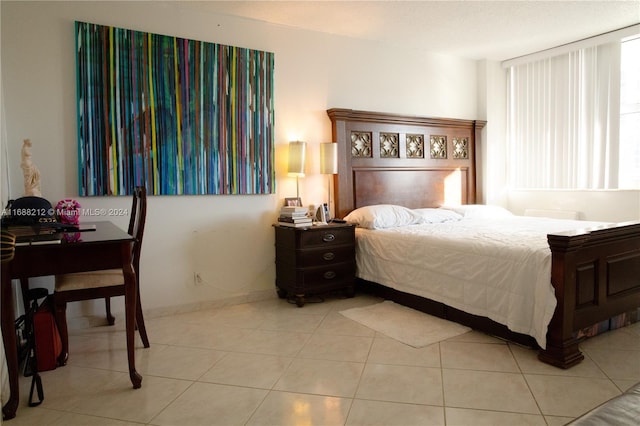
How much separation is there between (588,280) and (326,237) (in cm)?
194

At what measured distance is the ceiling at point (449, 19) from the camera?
356 cm

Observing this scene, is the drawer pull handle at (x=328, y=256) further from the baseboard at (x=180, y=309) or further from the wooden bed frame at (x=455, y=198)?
the baseboard at (x=180, y=309)

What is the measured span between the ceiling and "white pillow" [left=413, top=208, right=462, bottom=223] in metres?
1.78

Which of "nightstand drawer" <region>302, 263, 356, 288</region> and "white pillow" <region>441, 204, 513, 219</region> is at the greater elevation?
"white pillow" <region>441, 204, 513, 219</region>

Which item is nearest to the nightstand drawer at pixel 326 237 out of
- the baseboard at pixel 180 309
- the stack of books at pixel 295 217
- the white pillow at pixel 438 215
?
the stack of books at pixel 295 217

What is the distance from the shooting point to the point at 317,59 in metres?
4.13

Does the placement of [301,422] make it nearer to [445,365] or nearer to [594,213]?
[445,365]

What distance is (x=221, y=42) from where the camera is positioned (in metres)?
3.66

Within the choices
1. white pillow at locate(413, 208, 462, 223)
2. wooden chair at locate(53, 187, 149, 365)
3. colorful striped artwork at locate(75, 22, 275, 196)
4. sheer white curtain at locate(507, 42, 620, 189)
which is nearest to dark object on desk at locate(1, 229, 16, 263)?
wooden chair at locate(53, 187, 149, 365)

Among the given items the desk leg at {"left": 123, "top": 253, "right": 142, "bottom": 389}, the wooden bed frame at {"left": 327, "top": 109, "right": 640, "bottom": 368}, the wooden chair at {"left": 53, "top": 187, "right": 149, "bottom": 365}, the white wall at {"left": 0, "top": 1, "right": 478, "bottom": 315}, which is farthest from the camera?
the white wall at {"left": 0, "top": 1, "right": 478, "bottom": 315}

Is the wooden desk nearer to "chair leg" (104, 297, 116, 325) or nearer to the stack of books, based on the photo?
"chair leg" (104, 297, 116, 325)

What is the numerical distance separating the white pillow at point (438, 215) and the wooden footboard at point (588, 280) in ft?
5.64

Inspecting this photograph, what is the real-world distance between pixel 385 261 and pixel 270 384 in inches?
68.2

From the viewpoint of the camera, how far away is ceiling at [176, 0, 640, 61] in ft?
11.7
